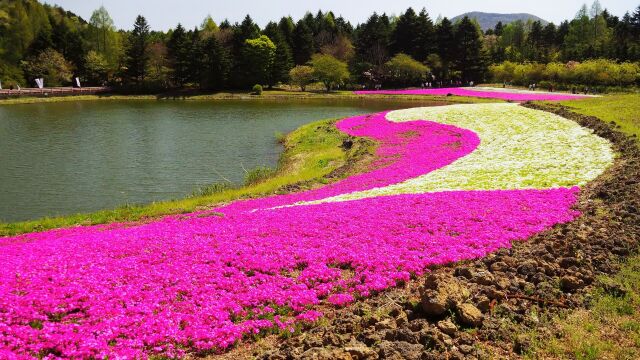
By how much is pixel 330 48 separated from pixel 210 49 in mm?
42055

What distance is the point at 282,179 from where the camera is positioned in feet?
111

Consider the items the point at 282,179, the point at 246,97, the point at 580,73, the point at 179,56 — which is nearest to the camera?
the point at 282,179

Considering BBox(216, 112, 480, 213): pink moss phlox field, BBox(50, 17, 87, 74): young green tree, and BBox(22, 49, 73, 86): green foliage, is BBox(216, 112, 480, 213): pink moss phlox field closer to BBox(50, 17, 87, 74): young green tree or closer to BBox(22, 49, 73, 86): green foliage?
BBox(22, 49, 73, 86): green foliage

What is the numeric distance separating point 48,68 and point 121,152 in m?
97.4

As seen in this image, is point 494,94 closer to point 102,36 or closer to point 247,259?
point 247,259

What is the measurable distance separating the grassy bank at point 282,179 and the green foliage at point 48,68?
3858 inches

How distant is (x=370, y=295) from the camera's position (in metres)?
12.2

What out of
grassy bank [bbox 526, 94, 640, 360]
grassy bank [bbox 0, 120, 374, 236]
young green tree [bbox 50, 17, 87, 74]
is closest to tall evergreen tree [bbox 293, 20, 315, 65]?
young green tree [bbox 50, 17, 87, 74]

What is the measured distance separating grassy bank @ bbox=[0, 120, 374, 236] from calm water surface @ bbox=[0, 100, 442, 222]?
2.74 metres

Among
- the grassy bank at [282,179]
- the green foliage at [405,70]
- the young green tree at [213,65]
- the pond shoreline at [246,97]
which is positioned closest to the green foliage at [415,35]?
the green foliage at [405,70]

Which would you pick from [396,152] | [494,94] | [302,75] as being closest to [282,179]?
[396,152]

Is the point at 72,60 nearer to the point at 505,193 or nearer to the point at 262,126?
the point at 262,126

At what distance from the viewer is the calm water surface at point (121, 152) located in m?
31.7

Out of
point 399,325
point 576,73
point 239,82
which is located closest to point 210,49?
point 239,82
